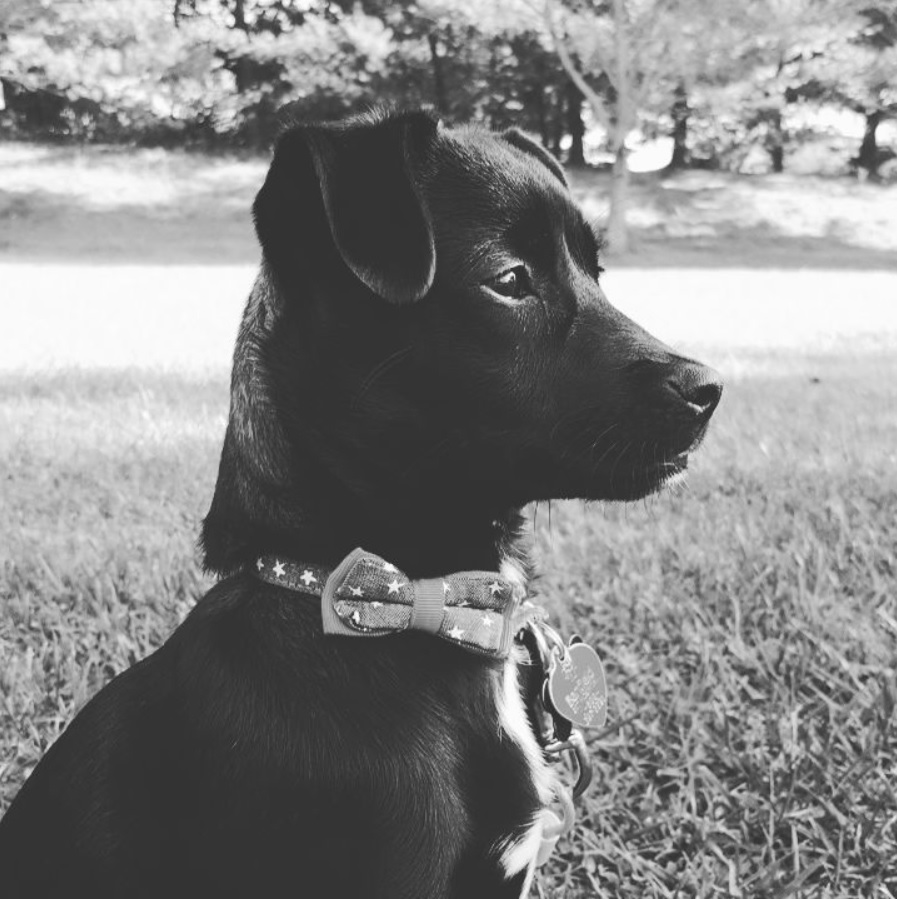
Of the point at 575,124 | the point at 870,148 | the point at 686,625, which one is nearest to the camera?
the point at 686,625

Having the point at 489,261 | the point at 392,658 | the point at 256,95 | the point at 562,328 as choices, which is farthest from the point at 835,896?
the point at 256,95

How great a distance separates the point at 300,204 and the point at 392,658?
0.85 meters

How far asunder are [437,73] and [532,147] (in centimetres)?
3169

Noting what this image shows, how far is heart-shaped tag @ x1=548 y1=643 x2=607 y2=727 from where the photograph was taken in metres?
2.13

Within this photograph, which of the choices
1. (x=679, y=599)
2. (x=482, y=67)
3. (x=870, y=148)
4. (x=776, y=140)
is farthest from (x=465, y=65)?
(x=679, y=599)

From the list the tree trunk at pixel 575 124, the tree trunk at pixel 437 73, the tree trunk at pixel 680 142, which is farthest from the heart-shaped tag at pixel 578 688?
the tree trunk at pixel 575 124

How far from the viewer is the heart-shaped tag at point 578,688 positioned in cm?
213

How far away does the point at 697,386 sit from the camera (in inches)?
79.6

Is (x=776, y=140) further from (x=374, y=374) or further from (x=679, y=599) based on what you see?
(x=374, y=374)

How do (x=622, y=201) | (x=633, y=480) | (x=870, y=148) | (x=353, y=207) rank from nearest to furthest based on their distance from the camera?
(x=353, y=207) → (x=633, y=480) → (x=622, y=201) → (x=870, y=148)

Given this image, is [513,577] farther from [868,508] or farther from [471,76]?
[471,76]

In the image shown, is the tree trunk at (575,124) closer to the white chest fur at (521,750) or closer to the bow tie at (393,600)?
the white chest fur at (521,750)

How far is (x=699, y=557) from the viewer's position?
12.1ft

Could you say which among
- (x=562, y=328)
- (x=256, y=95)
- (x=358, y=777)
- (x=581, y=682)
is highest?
(x=562, y=328)
